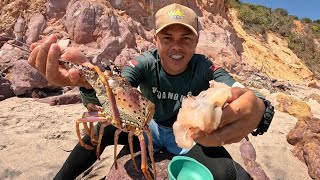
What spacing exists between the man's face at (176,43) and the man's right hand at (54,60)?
0.68 m

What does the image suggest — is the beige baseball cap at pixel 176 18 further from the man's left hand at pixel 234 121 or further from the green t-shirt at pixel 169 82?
the man's left hand at pixel 234 121

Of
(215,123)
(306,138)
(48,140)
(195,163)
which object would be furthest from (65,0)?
(215,123)

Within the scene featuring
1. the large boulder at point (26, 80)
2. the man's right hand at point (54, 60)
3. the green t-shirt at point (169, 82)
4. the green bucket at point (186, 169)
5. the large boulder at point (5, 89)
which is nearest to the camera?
the man's right hand at point (54, 60)

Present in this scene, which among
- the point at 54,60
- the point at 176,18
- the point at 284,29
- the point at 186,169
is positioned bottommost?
the point at 186,169

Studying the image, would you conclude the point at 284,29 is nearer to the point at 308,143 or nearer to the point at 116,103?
the point at 308,143

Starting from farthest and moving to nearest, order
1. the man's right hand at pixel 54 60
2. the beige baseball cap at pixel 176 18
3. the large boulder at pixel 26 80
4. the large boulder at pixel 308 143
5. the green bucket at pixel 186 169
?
the large boulder at pixel 26 80, the large boulder at pixel 308 143, the beige baseball cap at pixel 176 18, the green bucket at pixel 186 169, the man's right hand at pixel 54 60

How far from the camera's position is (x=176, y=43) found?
2.47 metres

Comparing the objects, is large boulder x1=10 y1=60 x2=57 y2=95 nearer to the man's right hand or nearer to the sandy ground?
the sandy ground

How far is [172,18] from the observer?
2396 mm

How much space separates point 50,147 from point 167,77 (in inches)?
74.4

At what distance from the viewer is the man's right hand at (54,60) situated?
1.88m

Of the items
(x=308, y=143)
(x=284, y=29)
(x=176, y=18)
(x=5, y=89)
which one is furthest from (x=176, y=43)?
(x=284, y=29)

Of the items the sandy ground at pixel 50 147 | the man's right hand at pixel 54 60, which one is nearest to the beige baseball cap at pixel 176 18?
the man's right hand at pixel 54 60

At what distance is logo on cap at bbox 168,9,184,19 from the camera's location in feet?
7.85
